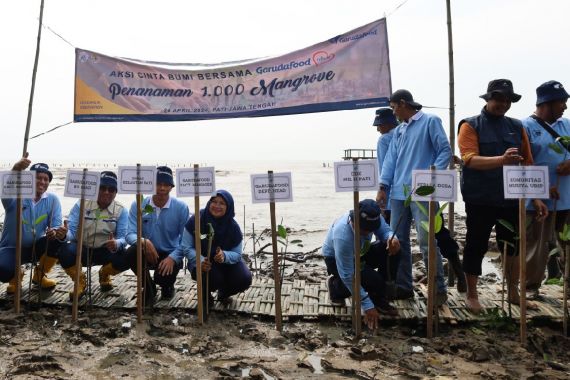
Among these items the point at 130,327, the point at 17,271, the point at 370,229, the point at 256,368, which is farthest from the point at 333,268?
the point at 17,271

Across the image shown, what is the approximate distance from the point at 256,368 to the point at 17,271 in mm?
2341

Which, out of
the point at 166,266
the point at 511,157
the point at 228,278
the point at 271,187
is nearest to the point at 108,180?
the point at 166,266

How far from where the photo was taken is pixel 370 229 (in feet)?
11.5

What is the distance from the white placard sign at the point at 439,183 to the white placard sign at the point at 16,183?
3.14 metres

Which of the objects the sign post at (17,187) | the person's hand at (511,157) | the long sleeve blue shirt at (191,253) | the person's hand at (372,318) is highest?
the person's hand at (511,157)

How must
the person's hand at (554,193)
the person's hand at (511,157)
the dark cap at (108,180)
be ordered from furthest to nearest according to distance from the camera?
the dark cap at (108,180), the person's hand at (554,193), the person's hand at (511,157)

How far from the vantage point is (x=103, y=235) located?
432cm

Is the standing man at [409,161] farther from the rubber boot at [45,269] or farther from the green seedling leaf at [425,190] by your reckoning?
the rubber boot at [45,269]

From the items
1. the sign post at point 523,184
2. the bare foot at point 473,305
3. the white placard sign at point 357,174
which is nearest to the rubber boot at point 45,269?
the white placard sign at point 357,174

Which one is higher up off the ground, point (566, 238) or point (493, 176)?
point (493, 176)

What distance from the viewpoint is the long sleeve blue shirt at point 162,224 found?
13.8 ft

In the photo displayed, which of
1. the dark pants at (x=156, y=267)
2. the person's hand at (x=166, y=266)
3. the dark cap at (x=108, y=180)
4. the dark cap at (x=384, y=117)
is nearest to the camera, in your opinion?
the person's hand at (x=166, y=266)

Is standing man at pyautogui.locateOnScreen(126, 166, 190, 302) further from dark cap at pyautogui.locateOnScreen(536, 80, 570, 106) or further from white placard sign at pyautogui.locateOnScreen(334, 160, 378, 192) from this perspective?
dark cap at pyautogui.locateOnScreen(536, 80, 570, 106)

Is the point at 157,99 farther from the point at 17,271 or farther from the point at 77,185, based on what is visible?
the point at 17,271
